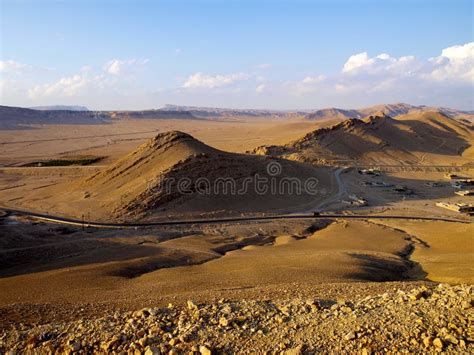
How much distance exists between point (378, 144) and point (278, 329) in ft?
221

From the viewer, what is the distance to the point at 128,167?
4094 cm

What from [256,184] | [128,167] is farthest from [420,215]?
[128,167]

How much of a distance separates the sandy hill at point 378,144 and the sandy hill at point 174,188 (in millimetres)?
21160

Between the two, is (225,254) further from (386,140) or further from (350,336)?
(386,140)

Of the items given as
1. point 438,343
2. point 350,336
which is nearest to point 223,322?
point 350,336

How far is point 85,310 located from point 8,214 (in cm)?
2367

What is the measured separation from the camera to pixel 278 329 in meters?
10.0

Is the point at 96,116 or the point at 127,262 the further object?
the point at 96,116

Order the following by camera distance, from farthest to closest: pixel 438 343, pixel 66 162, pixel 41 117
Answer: pixel 41 117 < pixel 66 162 < pixel 438 343

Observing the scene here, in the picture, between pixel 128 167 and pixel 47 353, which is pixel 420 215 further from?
pixel 47 353

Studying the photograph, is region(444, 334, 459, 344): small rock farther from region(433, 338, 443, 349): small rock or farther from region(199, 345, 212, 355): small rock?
region(199, 345, 212, 355): small rock

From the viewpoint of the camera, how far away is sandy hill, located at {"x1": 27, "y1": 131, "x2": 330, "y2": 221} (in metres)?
34.5

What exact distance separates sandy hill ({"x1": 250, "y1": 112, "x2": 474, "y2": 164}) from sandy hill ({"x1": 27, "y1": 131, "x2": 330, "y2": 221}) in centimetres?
2116

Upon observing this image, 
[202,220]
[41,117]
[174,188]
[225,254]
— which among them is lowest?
[202,220]
